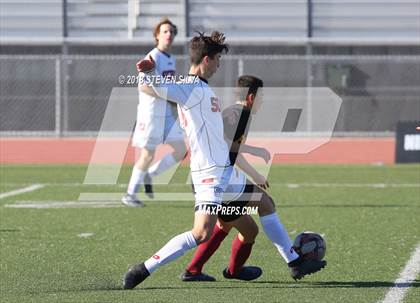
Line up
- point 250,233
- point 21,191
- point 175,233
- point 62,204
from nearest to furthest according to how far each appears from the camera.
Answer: point 250,233, point 175,233, point 62,204, point 21,191

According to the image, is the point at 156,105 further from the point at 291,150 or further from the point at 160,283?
the point at 291,150

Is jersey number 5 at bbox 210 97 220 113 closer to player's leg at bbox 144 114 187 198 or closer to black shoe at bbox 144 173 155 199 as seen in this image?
player's leg at bbox 144 114 187 198

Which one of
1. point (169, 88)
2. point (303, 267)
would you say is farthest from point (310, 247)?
point (169, 88)

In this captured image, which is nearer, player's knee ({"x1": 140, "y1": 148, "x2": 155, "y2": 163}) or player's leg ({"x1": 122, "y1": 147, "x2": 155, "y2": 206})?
player's leg ({"x1": 122, "y1": 147, "x2": 155, "y2": 206})

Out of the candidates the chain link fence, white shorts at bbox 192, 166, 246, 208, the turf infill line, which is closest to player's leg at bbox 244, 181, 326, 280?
white shorts at bbox 192, 166, 246, 208

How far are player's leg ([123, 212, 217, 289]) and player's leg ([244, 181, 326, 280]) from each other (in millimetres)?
466

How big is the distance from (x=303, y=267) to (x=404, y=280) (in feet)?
2.38

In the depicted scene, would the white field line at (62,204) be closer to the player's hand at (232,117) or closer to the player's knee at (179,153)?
the player's knee at (179,153)

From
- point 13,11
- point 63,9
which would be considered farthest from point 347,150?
point 13,11

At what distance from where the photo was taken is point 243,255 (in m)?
7.27

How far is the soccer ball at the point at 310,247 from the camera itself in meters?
7.23

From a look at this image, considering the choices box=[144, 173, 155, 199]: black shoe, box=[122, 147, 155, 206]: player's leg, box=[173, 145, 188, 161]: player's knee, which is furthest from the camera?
box=[173, 145, 188, 161]: player's knee

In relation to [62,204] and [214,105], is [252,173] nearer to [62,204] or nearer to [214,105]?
[214,105]

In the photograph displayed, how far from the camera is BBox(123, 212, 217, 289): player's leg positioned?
22.1ft
